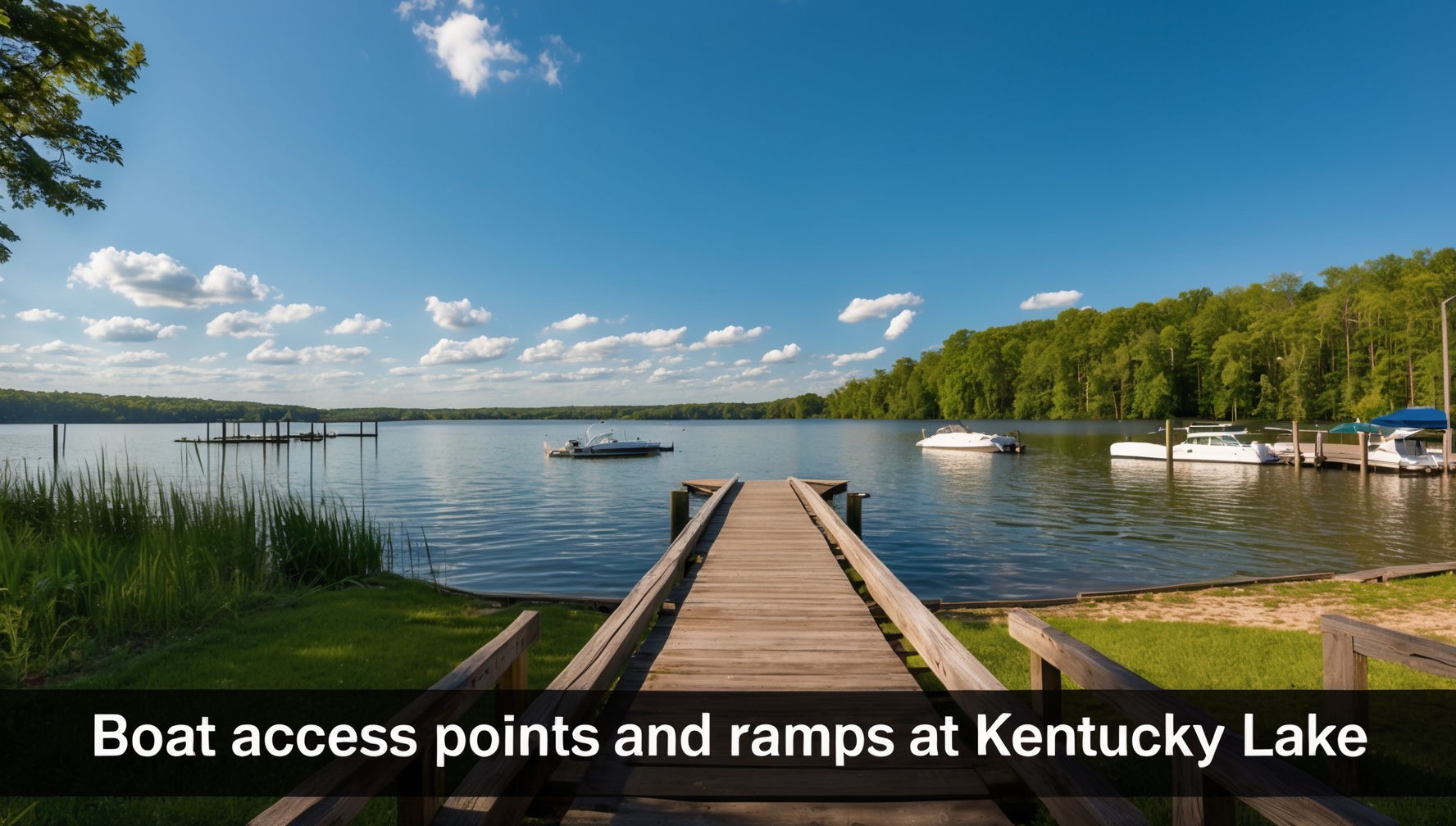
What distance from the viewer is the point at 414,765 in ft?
6.92

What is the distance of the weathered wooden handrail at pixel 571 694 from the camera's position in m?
2.17

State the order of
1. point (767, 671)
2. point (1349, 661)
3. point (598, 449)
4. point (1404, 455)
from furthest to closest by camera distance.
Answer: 1. point (598, 449)
2. point (1404, 455)
3. point (767, 671)
4. point (1349, 661)

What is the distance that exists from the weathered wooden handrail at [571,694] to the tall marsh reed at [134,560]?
14.4 feet

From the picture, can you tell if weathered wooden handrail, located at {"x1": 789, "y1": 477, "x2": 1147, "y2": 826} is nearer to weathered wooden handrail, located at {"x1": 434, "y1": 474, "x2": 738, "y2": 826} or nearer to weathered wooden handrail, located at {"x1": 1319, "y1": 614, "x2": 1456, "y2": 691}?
weathered wooden handrail, located at {"x1": 1319, "y1": 614, "x2": 1456, "y2": 691}

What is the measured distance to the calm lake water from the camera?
41.3 ft

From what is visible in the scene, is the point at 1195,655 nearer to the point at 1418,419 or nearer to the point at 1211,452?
the point at 1418,419

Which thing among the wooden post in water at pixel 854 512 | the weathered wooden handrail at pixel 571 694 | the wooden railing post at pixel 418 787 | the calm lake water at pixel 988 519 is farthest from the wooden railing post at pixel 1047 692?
the wooden post in water at pixel 854 512

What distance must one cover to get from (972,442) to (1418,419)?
21436 mm

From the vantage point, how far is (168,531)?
745 centimetres

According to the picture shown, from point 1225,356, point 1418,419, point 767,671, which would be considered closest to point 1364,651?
point 767,671

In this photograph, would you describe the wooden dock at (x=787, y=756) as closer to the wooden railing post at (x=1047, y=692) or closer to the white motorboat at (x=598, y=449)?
the wooden railing post at (x=1047, y=692)

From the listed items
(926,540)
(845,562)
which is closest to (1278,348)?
(926,540)

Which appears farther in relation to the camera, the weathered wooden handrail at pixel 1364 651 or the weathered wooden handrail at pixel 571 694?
Answer: the weathered wooden handrail at pixel 1364 651

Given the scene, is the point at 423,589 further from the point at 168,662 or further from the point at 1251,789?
the point at 1251,789
